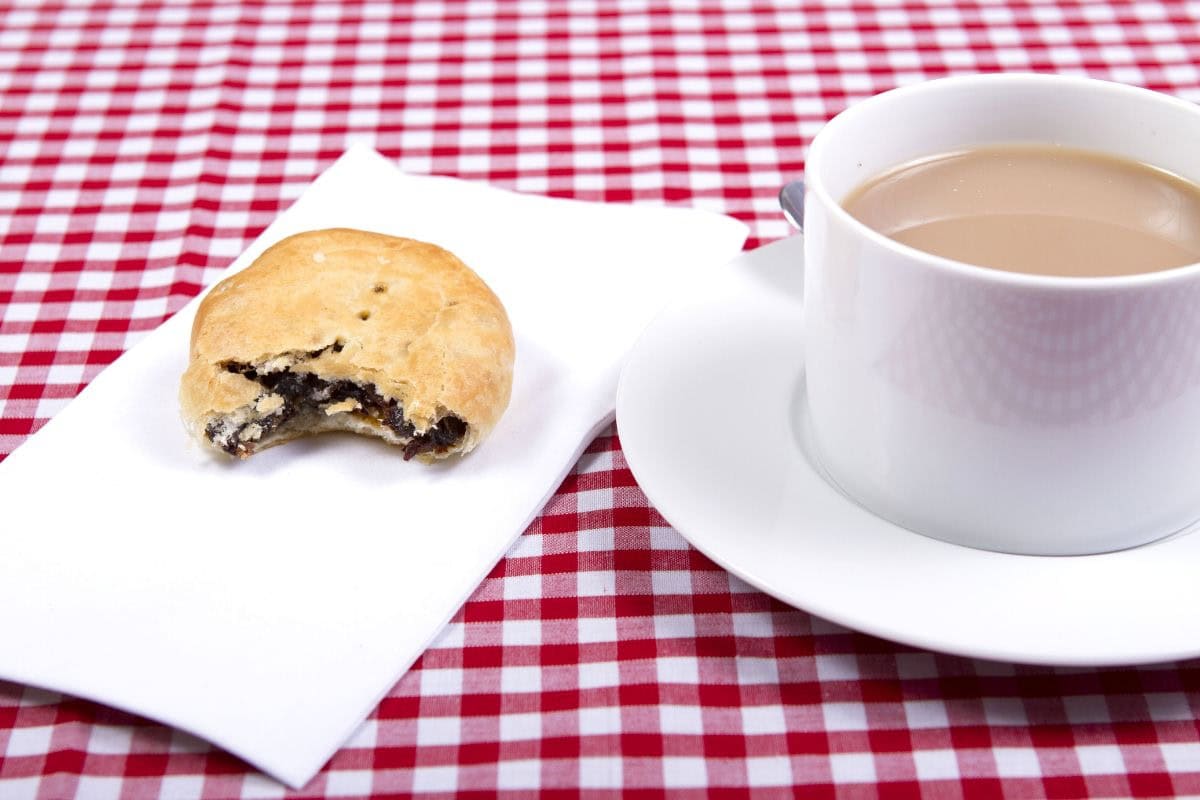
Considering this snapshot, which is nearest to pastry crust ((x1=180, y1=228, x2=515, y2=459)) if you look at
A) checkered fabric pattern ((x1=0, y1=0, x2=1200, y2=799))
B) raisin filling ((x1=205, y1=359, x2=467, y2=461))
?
raisin filling ((x1=205, y1=359, x2=467, y2=461))

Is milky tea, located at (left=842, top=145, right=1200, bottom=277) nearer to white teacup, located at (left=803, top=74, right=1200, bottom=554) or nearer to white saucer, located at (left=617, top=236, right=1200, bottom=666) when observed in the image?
white teacup, located at (left=803, top=74, right=1200, bottom=554)

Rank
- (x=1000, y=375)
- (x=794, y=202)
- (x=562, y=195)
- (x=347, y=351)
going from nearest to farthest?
1. (x=1000, y=375)
2. (x=347, y=351)
3. (x=794, y=202)
4. (x=562, y=195)

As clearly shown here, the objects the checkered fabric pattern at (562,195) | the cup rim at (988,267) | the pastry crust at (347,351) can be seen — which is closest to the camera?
the cup rim at (988,267)

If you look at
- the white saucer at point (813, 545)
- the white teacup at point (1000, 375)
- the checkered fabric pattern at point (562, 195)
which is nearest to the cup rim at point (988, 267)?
the white teacup at point (1000, 375)

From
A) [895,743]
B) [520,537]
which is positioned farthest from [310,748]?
[895,743]

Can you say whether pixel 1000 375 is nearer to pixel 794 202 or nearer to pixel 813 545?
pixel 813 545

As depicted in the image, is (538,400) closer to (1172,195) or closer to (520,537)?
→ (520,537)

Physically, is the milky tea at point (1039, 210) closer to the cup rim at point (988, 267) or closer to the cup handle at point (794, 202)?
the cup rim at point (988, 267)

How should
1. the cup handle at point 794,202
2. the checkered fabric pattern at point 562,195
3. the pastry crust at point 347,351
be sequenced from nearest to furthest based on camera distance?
the checkered fabric pattern at point 562,195, the pastry crust at point 347,351, the cup handle at point 794,202

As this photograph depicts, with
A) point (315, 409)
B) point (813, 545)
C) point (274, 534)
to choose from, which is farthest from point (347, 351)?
point (813, 545)
